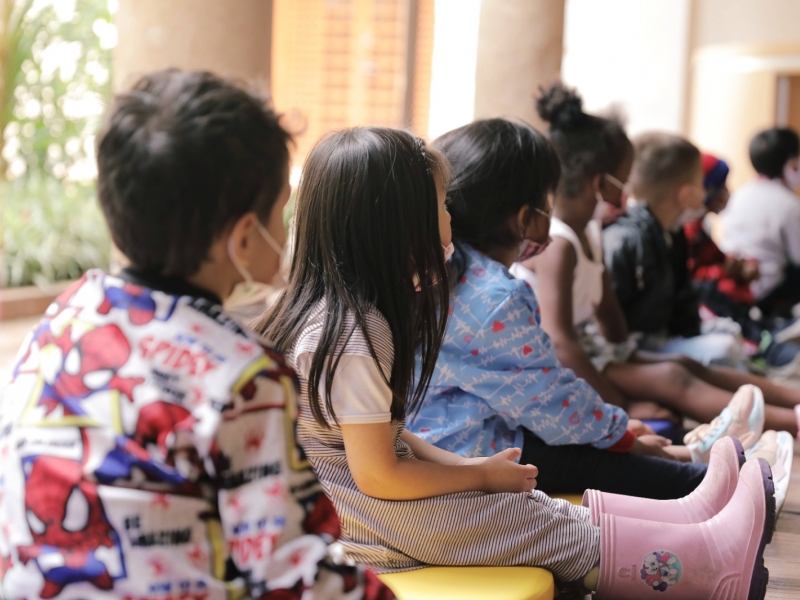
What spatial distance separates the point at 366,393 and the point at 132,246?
0.46 meters

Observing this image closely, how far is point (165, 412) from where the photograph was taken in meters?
0.97

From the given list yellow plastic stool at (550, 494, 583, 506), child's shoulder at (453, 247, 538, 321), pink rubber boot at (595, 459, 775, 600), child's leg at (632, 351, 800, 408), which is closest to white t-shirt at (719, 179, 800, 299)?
child's leg at (632, 351, 800, 408)

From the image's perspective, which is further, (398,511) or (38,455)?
(398,511)

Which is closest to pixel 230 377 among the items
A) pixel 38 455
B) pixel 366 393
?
pixel 38 455

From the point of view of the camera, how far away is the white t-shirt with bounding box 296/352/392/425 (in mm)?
1360

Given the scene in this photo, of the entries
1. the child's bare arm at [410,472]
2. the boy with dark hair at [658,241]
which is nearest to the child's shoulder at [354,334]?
the child's bare arm at [410,472]

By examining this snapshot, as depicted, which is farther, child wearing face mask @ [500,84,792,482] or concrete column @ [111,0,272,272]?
child wearing face mask @ [500,84,792,482]

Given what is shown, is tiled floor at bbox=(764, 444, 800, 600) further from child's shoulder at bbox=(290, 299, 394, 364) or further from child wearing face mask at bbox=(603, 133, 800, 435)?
child's shoulder at bbox=(290, 299, 394, 364)

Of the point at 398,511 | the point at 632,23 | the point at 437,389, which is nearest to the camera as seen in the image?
the point at 398,511

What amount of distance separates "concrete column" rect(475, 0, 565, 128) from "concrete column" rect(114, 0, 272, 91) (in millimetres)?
1462

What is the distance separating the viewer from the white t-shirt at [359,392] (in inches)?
53.6

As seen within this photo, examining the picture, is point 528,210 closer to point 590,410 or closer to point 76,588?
point 590,410

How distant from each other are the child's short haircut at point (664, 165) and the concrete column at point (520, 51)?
47 centimetres

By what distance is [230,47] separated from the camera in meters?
2.32
